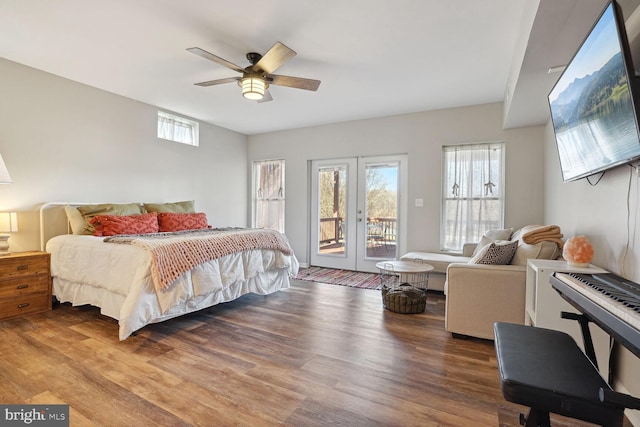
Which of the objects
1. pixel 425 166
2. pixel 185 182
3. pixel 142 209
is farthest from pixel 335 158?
pixel 142 209

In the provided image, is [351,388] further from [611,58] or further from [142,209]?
[142,209]

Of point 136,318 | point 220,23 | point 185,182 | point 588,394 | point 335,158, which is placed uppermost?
point 220,23

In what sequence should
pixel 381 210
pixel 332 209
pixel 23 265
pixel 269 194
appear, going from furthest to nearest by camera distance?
pixel 269 194 → pixel 332 209 → pixel 381 210 → pixel 23 265

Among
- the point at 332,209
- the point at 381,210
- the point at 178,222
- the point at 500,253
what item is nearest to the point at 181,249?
the point at 178,222

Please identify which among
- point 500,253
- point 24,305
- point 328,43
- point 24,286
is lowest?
point 24,305

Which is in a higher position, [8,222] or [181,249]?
[8,222]

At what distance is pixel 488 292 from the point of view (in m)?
2.55

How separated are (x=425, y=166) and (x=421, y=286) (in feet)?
5.95

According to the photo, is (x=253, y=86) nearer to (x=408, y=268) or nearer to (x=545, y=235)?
(x=408, y=268)

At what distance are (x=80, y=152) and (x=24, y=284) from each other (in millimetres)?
1586

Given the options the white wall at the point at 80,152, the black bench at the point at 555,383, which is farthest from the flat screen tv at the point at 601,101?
the white wall at the point at 80,152

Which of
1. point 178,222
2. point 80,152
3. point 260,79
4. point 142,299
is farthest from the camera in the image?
point 178,222

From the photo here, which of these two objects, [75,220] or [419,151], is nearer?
[75,220]

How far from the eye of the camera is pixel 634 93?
1293 millimetres
